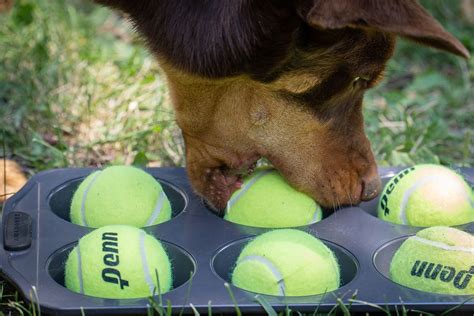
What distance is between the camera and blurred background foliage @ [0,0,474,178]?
3721 millimetres

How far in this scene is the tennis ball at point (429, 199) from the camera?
106 inches

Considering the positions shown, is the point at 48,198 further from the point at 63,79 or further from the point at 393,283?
the point at 63,79

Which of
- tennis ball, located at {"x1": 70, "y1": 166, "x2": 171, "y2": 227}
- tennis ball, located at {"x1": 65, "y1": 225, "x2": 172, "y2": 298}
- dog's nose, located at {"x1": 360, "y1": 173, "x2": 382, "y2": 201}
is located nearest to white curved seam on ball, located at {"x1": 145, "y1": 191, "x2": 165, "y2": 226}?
tennis ball, located at {"x1": 70, "y1": 166, "x2": 171, "y2": 227}

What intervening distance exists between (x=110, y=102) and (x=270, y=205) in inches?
69.1

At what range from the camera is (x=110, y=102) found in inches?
165

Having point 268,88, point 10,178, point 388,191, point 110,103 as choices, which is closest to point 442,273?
point 388,191

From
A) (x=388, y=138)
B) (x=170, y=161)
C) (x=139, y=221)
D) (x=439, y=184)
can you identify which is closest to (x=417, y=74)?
(x=388, y=138)

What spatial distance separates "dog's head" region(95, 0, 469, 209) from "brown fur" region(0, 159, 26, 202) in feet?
2.62

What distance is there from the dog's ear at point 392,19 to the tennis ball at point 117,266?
31.8 inches

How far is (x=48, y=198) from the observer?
9.32ft

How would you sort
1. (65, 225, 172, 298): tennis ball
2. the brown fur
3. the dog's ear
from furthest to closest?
the brown fur < (65, 225, 172, 298): tennis ball < the dog's ear

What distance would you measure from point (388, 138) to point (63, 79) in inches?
68.5

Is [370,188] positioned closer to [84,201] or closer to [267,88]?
[267,88]

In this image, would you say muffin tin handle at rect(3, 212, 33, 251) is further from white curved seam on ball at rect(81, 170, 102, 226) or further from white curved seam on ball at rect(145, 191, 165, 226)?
white curved seam on ball at rect(145, 191, 165, 226)
